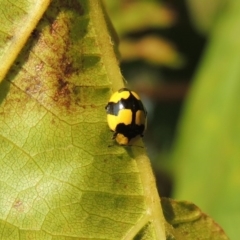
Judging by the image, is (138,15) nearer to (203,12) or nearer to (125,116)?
(203,12)

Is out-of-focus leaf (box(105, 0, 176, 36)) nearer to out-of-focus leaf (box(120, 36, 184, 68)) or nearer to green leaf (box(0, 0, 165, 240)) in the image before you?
out-of-focus leaf (box(120, 36, 184, 68))

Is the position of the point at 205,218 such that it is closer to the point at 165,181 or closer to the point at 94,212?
the point at 94,212


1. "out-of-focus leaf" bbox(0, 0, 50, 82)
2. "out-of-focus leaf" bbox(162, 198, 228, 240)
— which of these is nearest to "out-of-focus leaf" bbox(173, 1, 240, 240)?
"out-of-focus leaf" bbox(162, 198, 228, 240)

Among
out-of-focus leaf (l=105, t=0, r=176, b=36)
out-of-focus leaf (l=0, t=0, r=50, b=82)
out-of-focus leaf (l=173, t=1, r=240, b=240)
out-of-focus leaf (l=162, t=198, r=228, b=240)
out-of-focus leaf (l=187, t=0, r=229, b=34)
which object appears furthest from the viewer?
out-of-focus leaf (l=187, t=0, r=229, b=34)

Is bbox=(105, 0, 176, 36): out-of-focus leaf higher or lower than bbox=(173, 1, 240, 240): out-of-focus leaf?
higher

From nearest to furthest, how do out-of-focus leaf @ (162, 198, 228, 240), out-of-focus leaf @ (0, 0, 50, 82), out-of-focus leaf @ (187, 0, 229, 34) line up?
out-of-focus leaf @ (0, 0, 50, 82) → out-of-focus leaf @ (162, 198, 228, 240) → out-of-focus leaf @ (187, 0, 229, 34)

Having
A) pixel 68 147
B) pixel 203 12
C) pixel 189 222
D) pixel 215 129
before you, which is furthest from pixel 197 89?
pixel 68 147

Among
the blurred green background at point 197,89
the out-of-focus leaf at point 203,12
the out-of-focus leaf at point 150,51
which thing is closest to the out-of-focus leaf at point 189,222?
the blurred green background at point 197,89
